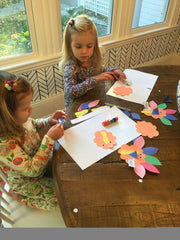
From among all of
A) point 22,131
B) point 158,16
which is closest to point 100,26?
point 158,16

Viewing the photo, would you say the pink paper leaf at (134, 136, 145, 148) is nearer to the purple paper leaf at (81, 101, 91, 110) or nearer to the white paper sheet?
the white paper sheet

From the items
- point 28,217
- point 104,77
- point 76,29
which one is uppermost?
point 76,29

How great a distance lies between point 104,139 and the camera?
0.85 m

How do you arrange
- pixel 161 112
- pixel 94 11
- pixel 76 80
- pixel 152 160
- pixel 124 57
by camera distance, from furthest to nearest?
pixel 124 57, pixel 94 11, pixel 76 80, pixel 161 112, pixel 152 160

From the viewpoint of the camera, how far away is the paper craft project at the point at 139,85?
43.9 inches

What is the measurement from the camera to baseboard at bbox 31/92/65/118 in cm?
196

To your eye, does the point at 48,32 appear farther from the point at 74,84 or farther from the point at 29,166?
the point at 29,166

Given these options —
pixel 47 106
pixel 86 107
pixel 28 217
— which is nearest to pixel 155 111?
pixel 86 107

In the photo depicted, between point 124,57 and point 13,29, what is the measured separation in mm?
1292

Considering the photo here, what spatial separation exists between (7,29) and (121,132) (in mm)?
1309

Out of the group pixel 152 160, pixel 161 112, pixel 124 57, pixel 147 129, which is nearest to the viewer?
pixel 152 160

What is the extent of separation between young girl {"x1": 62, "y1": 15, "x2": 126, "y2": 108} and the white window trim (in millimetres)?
474

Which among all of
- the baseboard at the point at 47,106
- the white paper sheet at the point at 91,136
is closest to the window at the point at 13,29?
the baseboard at the point at 47,106

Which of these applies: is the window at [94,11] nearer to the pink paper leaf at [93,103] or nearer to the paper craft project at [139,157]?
the pink paper leaf at [93,103]
